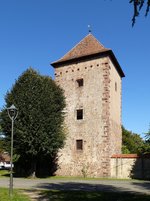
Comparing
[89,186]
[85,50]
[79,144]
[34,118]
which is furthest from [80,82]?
[89,186]

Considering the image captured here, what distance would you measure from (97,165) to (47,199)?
16.3m

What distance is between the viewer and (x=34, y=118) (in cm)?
2669

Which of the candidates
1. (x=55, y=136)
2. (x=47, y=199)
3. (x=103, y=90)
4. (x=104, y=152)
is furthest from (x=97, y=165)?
(x=47, y=199)

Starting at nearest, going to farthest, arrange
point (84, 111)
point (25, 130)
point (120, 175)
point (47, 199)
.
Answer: point (47, 199)
point (25, 130)
point (120, 175)
point (84, 111)

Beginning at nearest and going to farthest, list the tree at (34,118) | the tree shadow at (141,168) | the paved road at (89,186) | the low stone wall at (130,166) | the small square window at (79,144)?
1. the paved road at (89,186)
2. the tree at (34,118)
3. the tree shadow at (141,168)
4. the low stone wall at (130,166)
5. the small square window at (79,144)

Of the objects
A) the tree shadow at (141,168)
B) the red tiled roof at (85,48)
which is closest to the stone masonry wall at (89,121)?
the red tiled roof at (85,48)

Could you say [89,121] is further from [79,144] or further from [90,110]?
[79,144]

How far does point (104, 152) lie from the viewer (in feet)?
93.0

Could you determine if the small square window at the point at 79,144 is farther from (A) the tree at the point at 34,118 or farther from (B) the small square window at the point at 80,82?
(B) the small square window at the point at 80,82

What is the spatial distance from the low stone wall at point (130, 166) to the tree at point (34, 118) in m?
5.34

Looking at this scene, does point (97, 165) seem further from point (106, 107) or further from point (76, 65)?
point (76, 65)

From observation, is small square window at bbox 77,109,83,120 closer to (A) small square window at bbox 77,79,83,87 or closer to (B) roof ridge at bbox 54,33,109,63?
(A) small square window at bbox 77,79,83,87

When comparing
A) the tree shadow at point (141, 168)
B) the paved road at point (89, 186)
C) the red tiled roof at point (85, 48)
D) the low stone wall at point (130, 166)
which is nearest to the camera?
the paved road at point (89, 186)

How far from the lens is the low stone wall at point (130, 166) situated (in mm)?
27419
